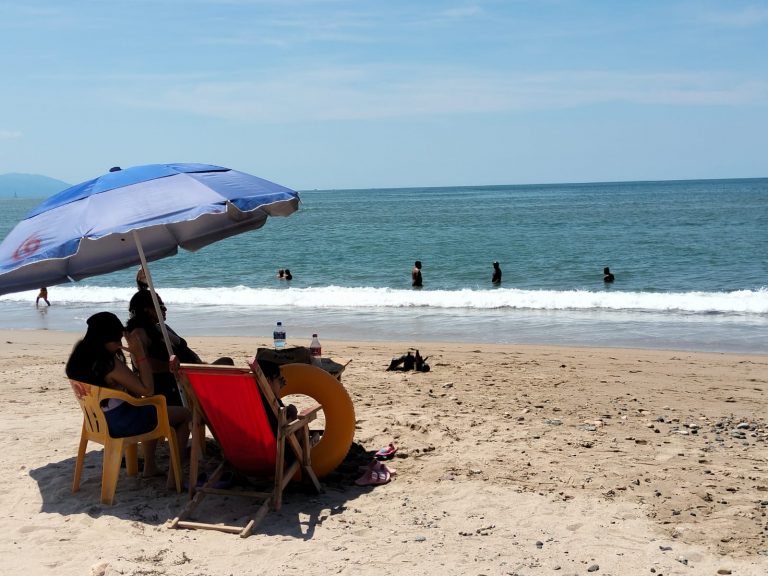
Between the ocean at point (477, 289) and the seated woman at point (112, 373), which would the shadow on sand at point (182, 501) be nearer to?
the seated woman at point (112, 373)

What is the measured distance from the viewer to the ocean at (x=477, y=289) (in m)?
14.2

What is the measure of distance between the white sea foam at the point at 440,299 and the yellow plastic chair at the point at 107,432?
1207cm

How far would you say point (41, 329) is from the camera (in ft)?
51.4

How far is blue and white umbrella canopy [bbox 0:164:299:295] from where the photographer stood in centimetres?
492

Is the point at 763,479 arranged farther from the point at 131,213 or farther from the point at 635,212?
the point at 635,212

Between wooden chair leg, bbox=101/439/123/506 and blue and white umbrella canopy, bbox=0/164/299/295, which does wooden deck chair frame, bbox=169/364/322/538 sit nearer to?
wooden chair leg, bbox=101/439/123/506

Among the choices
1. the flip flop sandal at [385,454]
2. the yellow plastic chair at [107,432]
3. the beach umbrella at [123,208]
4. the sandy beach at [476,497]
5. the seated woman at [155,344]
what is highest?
the beach umbrella at [123,208]

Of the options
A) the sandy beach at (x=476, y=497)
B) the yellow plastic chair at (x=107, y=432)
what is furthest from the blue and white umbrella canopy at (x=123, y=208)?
the sandy beach at (x=476, y=497)

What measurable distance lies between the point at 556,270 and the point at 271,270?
10.5 m

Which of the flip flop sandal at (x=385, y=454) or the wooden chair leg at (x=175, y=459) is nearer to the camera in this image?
the wooden chair leg at (x=175, y=459)

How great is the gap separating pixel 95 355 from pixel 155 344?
2.34ft

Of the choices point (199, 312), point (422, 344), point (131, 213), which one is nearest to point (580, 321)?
point (422, 344)

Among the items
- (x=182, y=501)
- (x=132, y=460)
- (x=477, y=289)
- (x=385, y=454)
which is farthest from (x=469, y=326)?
(x=182, y=501)

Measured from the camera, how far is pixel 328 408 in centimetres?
571
